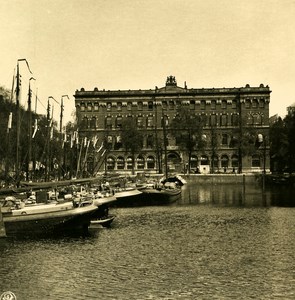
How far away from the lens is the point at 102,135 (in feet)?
450

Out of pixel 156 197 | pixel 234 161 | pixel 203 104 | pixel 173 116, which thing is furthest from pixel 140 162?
pixel 156 197

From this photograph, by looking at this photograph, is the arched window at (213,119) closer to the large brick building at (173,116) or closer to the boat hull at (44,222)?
the large brick building at (173,116)

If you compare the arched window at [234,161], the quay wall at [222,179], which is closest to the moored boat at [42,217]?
the quay wall at [222,179]

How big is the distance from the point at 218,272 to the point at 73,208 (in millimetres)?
14740

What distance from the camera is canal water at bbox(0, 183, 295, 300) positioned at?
22562 mm

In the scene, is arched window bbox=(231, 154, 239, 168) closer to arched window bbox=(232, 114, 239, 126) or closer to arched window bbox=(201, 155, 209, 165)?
arched window bbox=(201, 155, 209, 165)

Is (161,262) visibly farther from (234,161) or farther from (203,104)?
(203,104)

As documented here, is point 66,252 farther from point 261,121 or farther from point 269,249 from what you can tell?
point 261,121

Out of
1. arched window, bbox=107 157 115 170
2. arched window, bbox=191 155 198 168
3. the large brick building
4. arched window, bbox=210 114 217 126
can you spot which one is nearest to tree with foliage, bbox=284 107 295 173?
the large brick building

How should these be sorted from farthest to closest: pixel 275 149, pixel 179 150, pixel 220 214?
pixel 179 150, pixel 275 149, pixel 220 214

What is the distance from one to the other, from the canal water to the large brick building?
292 ft

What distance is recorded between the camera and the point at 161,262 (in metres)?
28.0

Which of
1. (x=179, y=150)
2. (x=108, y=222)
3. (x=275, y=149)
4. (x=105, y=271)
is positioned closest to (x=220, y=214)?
(x=108, y=222)

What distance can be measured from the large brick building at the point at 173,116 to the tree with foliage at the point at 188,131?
Result: 8.26m
